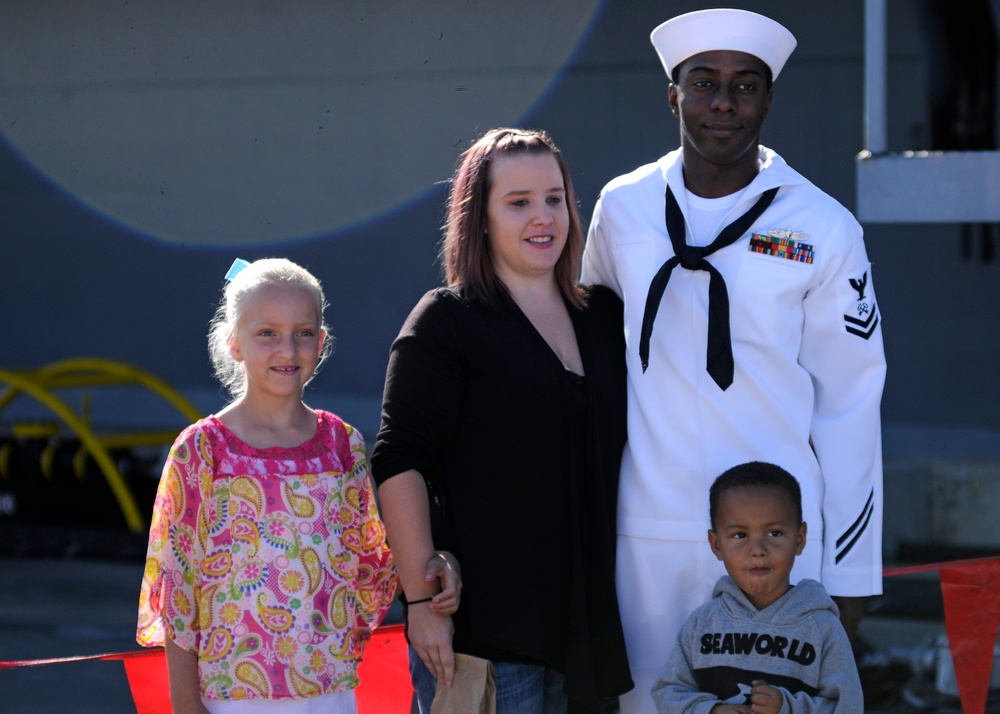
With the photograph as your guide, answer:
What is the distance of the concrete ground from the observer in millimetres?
4242

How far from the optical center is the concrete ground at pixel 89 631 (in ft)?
13.9

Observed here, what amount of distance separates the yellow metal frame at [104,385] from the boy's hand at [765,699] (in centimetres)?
493

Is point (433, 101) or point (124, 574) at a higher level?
point (433, 101)

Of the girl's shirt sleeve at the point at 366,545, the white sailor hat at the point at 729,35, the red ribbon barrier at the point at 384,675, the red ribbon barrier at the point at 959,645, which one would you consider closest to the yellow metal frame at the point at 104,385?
the red ribbon barrier at the point at 959,645

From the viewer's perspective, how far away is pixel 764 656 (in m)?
2.10

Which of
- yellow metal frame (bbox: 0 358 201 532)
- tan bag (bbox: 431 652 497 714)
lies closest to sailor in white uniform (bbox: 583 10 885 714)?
tan bag (bbox: 431 652 497 714)

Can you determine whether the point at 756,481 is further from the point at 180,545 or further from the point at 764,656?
the point at 180,545

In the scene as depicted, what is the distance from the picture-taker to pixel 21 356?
30.5ft

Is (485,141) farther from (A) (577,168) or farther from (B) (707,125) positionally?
(A) (577,168)

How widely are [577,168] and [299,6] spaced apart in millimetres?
2118

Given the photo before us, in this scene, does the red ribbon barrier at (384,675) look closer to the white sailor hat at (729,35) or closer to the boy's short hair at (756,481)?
the boy's short hair at (756,481)

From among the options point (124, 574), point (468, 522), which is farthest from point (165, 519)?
point (124, 574)

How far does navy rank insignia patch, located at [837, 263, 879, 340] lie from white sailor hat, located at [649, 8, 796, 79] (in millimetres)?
459

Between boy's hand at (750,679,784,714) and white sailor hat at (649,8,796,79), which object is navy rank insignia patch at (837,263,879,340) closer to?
white sailor hat at (649,8,796,79)
